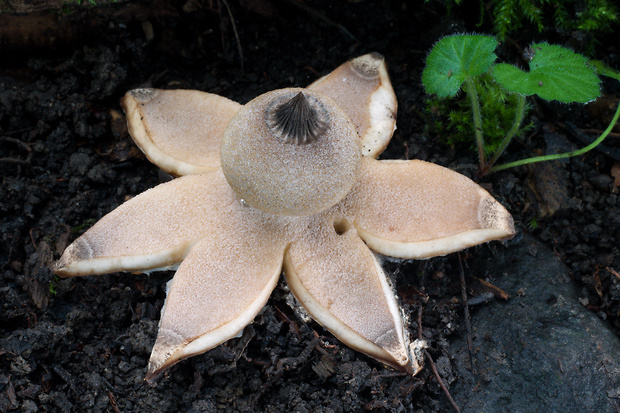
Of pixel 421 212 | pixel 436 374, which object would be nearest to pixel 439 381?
pixel 436 374

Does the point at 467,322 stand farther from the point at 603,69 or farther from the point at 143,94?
the point at 143,94

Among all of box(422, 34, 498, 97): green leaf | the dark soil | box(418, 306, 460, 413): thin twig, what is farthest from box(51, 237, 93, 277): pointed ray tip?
box(422, 34, 498, 97): green leaf

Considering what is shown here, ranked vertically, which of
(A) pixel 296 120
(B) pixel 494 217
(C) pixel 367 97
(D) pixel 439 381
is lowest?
(D) pixel 439 381

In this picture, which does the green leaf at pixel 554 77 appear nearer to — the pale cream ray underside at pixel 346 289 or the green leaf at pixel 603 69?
the green leaf at pixel 603 69

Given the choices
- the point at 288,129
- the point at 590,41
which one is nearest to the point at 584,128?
the point at 590,41

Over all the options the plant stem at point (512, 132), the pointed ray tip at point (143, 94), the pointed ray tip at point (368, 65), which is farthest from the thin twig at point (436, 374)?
the pointed ray tip at point (143, 94)

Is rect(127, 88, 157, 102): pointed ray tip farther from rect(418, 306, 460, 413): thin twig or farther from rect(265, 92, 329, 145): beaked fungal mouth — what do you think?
rect(418, 306, 460, 413): thin twig
